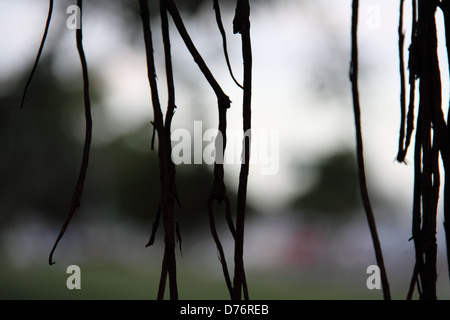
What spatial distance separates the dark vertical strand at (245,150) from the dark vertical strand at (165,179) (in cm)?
4

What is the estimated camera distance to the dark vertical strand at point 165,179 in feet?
1.16

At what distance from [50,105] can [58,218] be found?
149 cm

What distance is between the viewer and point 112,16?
5.69 meters

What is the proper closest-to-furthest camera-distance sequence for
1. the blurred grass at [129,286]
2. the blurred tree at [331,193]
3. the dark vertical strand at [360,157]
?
the dark vertical strand at [360,157]
the blurred grass at [129,286]
the blurred tree at [331,193]

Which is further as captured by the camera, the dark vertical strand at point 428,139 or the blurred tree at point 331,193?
the blurred tree at point 331,193

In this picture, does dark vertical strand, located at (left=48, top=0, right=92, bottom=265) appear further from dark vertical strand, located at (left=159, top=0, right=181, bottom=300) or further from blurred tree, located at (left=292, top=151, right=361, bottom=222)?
blurred tree, located at (left=292, top=151, right=361, bottom=222)

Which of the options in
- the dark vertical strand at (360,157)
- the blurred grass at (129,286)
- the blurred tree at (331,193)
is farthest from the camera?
the blurred tree at (331,193)

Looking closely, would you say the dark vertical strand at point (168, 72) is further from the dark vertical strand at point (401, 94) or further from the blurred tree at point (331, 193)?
the blurred tree at point (331, 193)

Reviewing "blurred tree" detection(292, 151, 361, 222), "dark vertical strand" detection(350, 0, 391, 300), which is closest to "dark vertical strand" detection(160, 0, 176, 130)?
"dark vertical strand" detection(350, 0, 391, 300)

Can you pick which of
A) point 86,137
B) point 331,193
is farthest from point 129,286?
point 86,137

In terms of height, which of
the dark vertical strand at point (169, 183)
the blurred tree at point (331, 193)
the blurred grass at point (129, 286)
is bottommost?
Answer: the blurred grass at point (129, 286)

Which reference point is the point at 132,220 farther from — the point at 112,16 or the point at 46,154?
the point at 112,16

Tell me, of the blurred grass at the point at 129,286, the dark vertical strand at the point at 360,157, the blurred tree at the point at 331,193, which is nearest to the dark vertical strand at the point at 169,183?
the dark vertical strand at the point at 360,157
